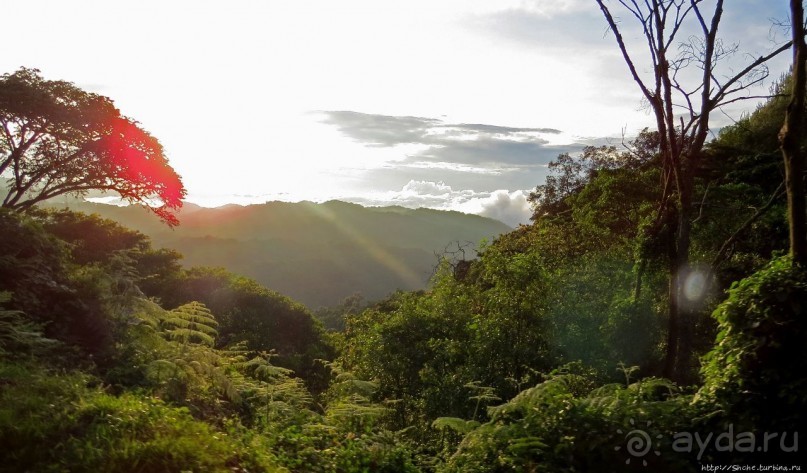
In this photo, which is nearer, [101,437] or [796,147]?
[101,437]

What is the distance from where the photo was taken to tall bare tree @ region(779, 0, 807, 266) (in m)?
5.70

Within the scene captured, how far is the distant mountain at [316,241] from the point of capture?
112250mm

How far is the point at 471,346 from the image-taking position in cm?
1143

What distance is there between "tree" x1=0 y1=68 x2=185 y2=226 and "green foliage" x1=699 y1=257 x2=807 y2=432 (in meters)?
18.7

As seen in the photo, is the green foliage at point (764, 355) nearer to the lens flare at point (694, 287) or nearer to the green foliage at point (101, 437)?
the green foliage at point (101, 437)

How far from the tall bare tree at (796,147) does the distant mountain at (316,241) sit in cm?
7913

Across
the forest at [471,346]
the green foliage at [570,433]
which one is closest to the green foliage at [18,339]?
the forest at [471,346]

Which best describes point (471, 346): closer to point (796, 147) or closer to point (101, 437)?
point (796, 147)

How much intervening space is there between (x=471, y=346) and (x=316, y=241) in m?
142

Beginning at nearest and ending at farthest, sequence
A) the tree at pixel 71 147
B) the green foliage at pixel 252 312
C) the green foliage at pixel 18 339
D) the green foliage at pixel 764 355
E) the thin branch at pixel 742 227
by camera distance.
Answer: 1. the green foliage at pixel 764 355
2. the green foliage at pixel 18 339
3. the thin branch at pixel 742 227
4. the tree at pixel 71 147
5. the green foliage at pixel 252 312

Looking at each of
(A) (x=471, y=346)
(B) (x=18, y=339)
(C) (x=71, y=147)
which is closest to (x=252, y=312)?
(C) (x=71, y=147)

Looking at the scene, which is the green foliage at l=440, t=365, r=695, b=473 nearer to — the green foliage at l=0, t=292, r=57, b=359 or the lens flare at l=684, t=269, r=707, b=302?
the lens flare at l=684, t=269, r=707, b=302

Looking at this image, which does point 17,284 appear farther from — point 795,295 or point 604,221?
point 604,221

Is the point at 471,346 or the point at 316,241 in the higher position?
the point at 316,241
